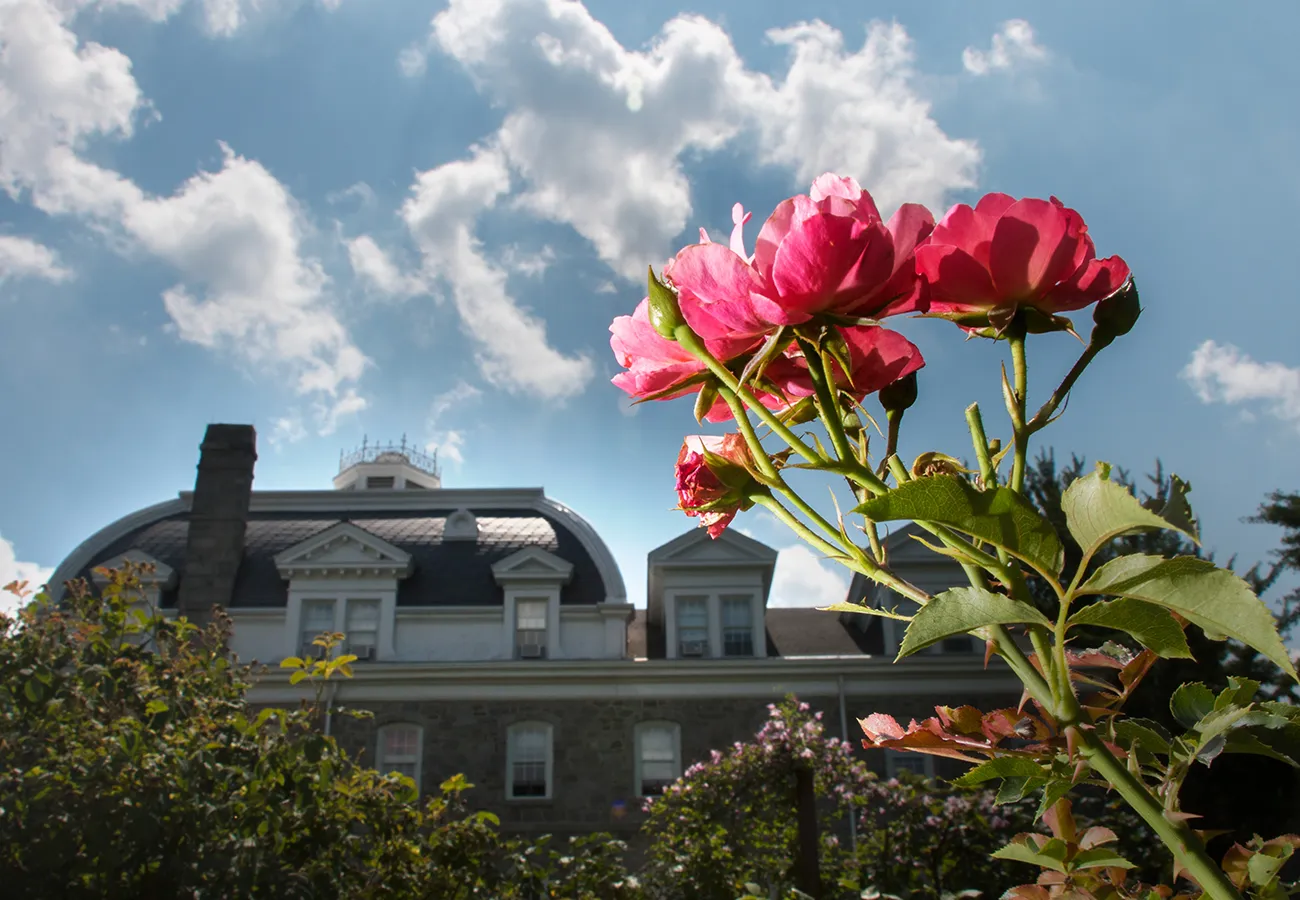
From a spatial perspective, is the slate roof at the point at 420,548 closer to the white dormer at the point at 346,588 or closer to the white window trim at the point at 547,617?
the white window trim at the point at 547,617

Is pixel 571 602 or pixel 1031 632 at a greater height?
pixel 571 602

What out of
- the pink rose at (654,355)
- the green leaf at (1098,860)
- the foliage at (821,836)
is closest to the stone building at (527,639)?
the foliage at (821,836)

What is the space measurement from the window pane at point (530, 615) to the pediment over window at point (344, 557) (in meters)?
1.92

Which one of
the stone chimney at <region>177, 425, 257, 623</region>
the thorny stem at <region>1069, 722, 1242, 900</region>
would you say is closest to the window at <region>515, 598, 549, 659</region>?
the stone chimney at <region>177, 425, 257, 623</region>

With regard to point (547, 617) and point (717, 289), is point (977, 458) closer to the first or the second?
point (717, 289)

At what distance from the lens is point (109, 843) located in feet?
12.9

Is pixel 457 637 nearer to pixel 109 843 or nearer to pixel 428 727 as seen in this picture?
pixel 428 727

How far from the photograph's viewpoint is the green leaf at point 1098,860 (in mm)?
878

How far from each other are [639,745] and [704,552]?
123 inches

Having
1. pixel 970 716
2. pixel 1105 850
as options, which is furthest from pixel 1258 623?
pixel 1105 850

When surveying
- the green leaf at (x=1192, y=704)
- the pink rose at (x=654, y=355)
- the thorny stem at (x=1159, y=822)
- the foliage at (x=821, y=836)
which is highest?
the pink rose at (x=654, y=355)

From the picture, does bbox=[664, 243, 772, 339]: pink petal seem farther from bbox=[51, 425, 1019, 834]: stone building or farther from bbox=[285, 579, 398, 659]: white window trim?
bbox=[285, 579, 398, 659]: white window trim

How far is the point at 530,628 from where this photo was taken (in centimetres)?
1504

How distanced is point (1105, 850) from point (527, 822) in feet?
45.2
